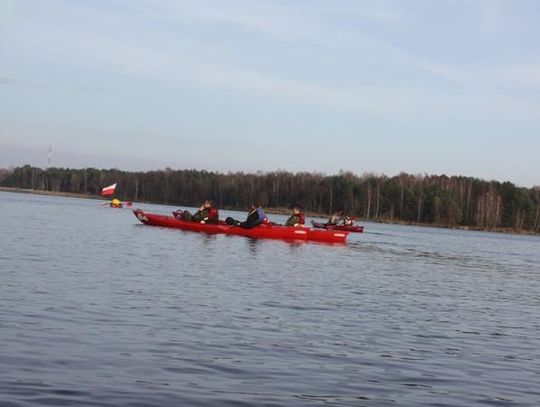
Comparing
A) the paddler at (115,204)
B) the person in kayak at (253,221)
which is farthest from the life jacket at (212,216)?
the paddler at (115,204)

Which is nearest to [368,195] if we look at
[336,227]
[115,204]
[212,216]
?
[115,204]

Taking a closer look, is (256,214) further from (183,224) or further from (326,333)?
(326,333)

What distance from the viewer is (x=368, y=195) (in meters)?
119

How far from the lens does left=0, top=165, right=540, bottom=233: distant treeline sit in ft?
384

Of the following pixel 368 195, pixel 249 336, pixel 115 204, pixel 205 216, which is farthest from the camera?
pixel 368 195

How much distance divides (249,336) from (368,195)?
354 ft

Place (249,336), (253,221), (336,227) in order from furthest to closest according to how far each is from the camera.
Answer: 1. (336,227)
2. (253,221)
3. (249,336)

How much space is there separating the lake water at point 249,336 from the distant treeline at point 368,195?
94176 mm

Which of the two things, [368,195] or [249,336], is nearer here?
[249,336]

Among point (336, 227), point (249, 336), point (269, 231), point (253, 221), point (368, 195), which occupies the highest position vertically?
point (368, 195)

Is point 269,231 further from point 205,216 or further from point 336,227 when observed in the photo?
point 336,227

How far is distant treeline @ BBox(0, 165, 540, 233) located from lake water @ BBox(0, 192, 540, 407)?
94176 mm

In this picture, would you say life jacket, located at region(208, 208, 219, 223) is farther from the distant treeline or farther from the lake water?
the distant treeline

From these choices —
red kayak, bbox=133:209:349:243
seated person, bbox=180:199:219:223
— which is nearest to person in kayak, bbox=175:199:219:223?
seated person, bbox=180:199:219:223
